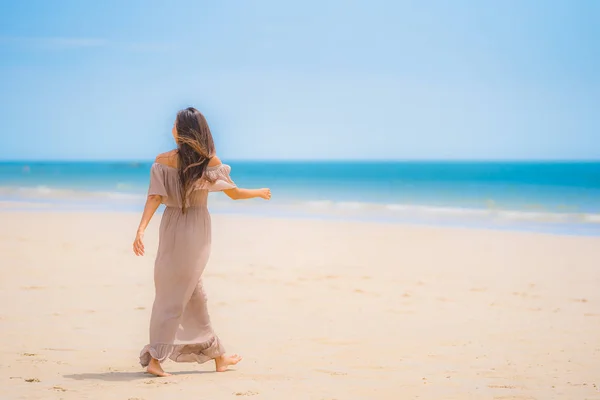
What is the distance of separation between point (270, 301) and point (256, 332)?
4.24 feet

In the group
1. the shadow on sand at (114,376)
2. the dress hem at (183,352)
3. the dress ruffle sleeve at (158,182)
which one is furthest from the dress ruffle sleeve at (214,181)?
the shadow on sand at (114,376)

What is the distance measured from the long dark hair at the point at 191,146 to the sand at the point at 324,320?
4.22 ft

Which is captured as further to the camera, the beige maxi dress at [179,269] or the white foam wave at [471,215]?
the white foam wave at [471,215]

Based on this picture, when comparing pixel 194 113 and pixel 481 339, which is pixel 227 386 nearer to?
pixel 194 113

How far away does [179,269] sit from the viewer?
14.0 feet

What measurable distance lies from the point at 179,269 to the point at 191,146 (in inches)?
31.2

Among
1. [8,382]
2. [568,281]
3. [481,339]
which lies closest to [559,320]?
[481,339]

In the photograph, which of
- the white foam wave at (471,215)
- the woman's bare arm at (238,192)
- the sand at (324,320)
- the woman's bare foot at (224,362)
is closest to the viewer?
the sand at (324,320)

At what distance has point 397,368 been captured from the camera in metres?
4.69

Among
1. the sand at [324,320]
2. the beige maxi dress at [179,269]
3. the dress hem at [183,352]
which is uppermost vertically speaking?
the beige maxi dress at [179,269]

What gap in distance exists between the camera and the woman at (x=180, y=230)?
4234mm

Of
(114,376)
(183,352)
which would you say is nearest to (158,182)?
(183,352)

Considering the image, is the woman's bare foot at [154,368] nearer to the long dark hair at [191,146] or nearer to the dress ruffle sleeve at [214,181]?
the long dark hair at [191,146]

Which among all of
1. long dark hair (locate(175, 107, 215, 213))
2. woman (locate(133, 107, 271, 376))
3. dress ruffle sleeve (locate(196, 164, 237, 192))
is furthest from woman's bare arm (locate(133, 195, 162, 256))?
dress ruffle sleeve (locate(196, 164, 237, 192))
